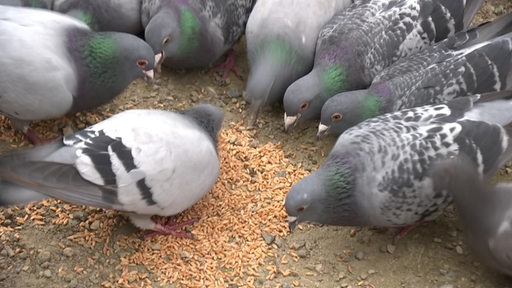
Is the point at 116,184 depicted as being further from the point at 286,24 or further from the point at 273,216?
the point at 286,24

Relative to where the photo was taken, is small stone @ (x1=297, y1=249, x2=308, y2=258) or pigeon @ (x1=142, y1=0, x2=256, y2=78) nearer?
small stone @ (x1=297, y1=249, x2=308, y2=258)

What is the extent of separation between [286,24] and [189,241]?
6.80 ft

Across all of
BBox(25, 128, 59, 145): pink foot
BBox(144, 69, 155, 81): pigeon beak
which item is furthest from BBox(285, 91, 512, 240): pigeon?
BBox(25, 128, 59, 145): pink foot

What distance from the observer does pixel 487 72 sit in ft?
16.5

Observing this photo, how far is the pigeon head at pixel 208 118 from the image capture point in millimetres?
4863

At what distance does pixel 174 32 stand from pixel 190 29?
0.14 meters

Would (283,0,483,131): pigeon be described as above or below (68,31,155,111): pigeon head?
above

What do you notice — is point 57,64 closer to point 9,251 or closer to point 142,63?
point 142,63

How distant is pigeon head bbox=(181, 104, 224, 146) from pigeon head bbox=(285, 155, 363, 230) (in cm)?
80

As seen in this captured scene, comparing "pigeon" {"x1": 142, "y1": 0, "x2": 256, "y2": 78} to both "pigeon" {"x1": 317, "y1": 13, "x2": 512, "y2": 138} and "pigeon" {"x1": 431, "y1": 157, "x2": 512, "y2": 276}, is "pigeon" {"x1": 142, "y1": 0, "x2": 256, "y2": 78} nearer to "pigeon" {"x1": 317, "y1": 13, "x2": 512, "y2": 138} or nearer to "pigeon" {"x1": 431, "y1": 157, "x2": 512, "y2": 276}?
"pigeon" {"x1": 317, "y1": 13, "x2": 512, "y2": 138}

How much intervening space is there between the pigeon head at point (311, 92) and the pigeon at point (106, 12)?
5.28 ft

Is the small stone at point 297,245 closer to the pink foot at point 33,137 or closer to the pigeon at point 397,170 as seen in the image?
the pigeon at point 397,170

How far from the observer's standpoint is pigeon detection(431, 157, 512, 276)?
417 cm

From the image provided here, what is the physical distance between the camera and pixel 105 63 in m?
5.15
